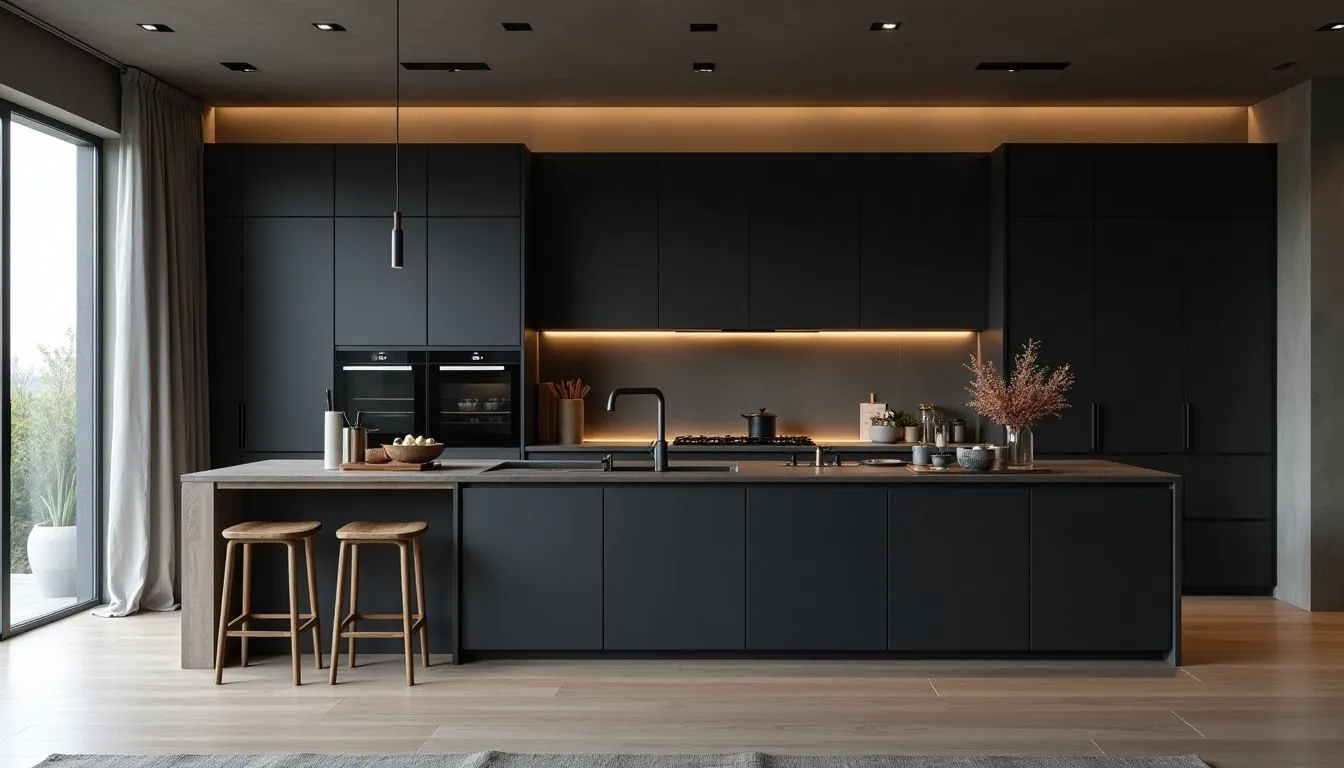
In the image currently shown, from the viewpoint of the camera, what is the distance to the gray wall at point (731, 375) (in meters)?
6.84

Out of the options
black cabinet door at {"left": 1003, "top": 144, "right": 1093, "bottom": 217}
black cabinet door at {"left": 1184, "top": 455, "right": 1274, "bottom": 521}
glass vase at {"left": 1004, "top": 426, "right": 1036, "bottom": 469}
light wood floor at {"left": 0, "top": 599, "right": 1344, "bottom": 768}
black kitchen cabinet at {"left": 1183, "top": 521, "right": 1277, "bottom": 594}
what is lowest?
light wood floor at {"left": 0, "top": 599, "right": 1344, "bottom": 768}

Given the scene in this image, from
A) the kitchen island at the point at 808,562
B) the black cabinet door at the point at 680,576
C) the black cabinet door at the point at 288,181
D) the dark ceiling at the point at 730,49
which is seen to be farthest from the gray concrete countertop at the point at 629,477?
the black cabinet door at the point at 288,181

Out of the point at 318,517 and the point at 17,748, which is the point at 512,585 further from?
the point at 17,748

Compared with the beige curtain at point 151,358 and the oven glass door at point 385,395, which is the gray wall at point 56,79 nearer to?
the beige curtain at point 151,358

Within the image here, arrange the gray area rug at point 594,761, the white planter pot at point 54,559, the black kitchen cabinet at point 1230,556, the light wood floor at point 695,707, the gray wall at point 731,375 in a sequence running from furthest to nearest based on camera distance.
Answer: the gray wall at point 731,375 → the black kitchen cabinet at point 1230,556 → the white planter pot at point 54,559 → the light wood floor at point 695,707 → the gray area rug at point 594,761

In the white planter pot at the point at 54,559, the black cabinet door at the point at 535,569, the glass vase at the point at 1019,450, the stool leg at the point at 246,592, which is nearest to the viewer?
the stool leg at the point at 246,592

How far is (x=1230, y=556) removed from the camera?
242 inches

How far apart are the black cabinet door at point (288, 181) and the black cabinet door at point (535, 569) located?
8.85 feet

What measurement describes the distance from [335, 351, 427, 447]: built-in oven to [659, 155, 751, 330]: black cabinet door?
1.61m

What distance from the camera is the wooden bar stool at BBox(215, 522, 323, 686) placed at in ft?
13.7

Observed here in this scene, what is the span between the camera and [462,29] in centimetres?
505

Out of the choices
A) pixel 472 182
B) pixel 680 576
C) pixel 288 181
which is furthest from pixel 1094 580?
pixel 288 181

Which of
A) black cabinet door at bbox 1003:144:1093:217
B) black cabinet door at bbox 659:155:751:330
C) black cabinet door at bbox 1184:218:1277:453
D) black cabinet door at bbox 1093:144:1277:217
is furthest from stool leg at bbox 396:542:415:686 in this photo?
black cabinet door at bbox 1184:218:1277:453

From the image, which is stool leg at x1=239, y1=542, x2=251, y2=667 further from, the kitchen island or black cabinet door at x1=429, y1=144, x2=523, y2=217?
black cabinet door at x1=429, y1=144, x2=523, y2=217
